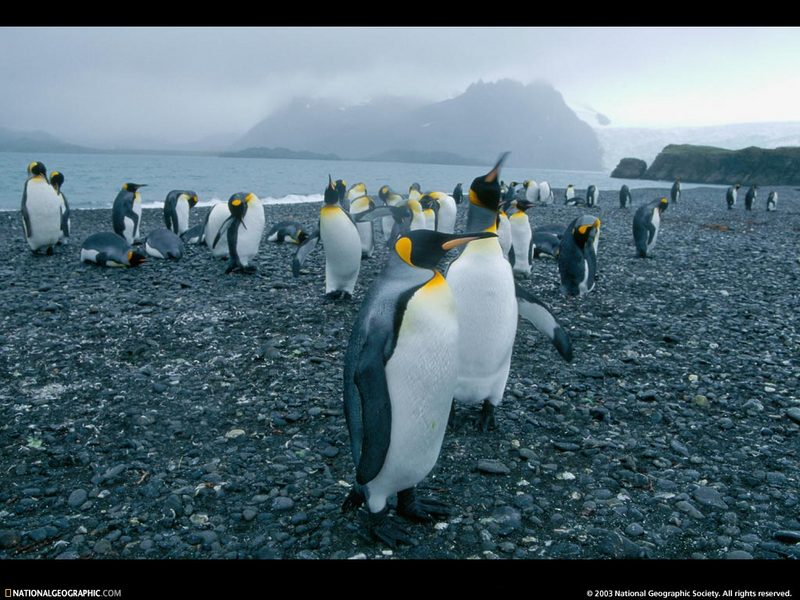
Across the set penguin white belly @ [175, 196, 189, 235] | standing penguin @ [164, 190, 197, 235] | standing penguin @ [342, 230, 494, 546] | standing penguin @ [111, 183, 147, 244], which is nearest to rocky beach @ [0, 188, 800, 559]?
standing penguin @ [342, 230, 494, 546]

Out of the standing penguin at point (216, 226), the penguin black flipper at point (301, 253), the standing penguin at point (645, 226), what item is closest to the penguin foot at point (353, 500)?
the penguin black flipper at point (301, 253)

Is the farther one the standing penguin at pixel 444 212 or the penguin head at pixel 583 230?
the standing penguin at pixel 444 212

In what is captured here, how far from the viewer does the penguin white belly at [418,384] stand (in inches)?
88.5

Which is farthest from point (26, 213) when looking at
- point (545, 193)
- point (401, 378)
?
point (545, 193)

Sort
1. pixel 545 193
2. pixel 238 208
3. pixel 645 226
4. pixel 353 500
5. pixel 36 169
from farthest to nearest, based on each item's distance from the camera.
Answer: pixel 545 193, pixel 645 226, pixel 36 169, pixel 238 208, pixel 353 500

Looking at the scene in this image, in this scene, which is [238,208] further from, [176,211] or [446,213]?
[446,213]

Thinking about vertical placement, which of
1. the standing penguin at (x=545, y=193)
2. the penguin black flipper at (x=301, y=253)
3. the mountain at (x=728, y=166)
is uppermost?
the mountain at (x=728, y=166)

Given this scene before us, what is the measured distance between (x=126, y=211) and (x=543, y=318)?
8.77m

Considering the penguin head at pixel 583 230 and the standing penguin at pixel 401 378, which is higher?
the penguin head at pixel 583 230

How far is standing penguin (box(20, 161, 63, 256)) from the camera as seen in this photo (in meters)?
8.25

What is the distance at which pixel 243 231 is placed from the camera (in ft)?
25.1

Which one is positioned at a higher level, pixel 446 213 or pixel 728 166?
pixel 728 166

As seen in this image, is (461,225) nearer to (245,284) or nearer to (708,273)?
(708,273)

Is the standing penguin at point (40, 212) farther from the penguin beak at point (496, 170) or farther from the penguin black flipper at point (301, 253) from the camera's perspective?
the penguin beak at point (496, 170)
